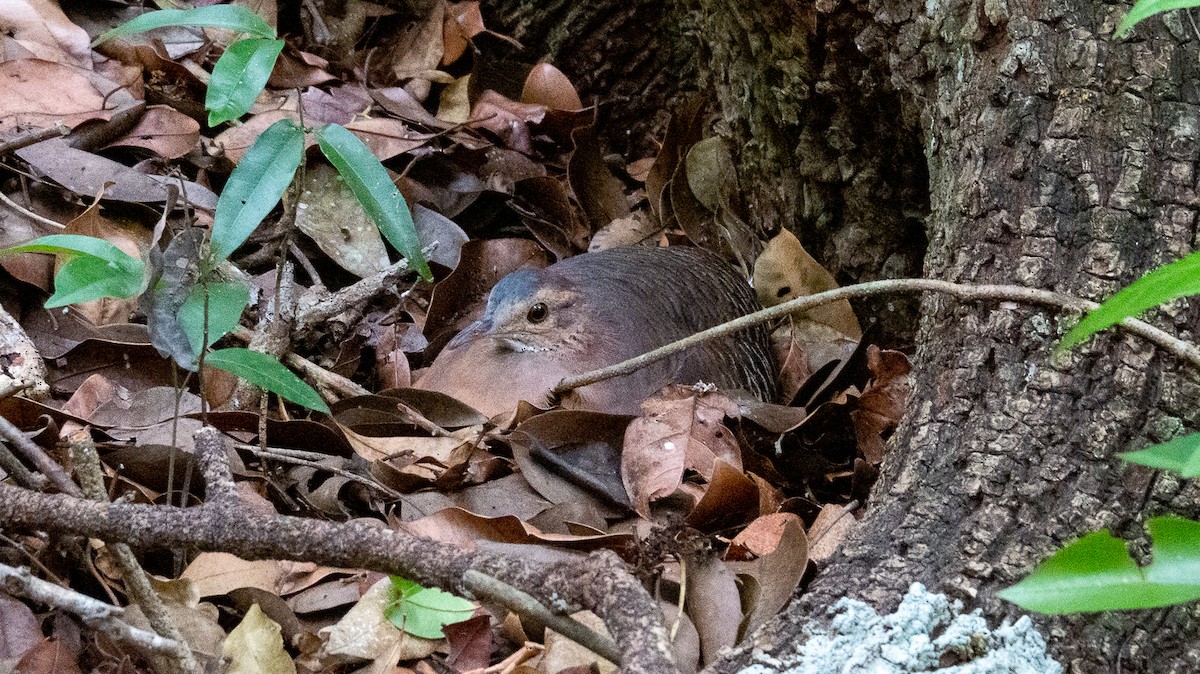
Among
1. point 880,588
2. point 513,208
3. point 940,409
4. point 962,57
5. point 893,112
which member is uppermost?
point 962,57

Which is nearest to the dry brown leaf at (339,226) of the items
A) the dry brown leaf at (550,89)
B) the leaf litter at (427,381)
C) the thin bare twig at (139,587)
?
the leaf litter at (427,381)

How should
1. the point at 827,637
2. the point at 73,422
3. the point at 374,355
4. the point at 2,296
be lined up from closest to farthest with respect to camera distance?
the point at 827,637
the point at 73,422
the point at 2,296
the point at 374,355

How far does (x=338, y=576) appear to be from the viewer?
216 cm

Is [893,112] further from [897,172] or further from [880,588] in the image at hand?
[880,588]

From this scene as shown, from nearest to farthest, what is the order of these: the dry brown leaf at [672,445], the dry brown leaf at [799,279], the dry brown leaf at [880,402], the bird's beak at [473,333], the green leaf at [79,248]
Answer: the green leaf at [79,248]
the dry brown leaf at [672,445]
the dry brown leaf at [880,402]
the bird's beak at [473,333]
the dry brown leaf at [799,279]

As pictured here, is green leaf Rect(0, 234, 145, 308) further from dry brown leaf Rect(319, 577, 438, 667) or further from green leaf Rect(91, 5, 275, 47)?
dry brown leaf Rect(319, 577, 438, 667)

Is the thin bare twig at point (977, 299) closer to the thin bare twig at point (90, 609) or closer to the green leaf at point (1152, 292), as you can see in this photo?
the green leaf at point (1152, 292)

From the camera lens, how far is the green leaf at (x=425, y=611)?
1.95 meters

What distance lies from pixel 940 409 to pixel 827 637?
51 centimetres

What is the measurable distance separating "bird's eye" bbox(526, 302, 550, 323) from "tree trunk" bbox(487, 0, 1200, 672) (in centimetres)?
118

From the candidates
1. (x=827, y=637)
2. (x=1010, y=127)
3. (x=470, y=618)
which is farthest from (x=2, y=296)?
(x=1010, y=127)

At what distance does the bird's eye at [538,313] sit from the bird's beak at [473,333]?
11 centimetres

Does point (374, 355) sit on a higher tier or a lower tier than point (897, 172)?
lower

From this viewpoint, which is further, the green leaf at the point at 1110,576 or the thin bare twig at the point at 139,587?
the thin bare twig at the point at 139,587
